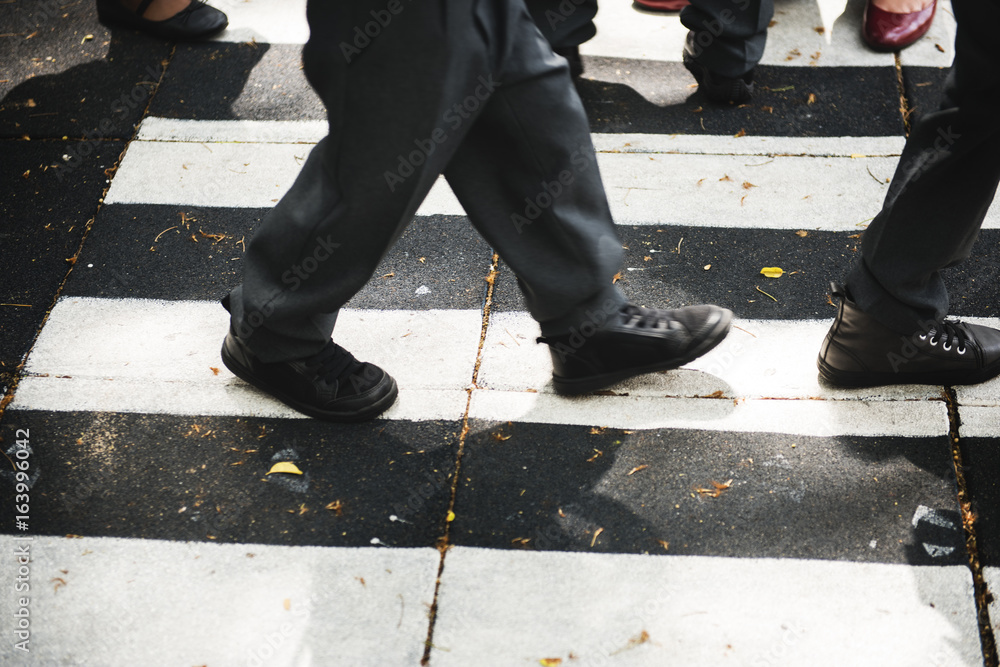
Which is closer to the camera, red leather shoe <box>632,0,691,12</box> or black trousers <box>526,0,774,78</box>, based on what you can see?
black trousers <box>526,0,774,78</box>

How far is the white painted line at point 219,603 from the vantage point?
6.57ft

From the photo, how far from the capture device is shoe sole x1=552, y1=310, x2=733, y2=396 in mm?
2473

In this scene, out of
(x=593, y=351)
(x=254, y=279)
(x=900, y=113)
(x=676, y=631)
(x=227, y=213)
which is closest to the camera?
(x=676, y=631)

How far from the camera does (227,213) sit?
3186 mm

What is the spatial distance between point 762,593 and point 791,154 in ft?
6.45

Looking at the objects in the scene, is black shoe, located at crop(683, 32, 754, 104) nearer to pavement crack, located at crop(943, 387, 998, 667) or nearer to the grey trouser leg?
the grey trouser leg

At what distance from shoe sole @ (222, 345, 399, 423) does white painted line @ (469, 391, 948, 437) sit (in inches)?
10.5

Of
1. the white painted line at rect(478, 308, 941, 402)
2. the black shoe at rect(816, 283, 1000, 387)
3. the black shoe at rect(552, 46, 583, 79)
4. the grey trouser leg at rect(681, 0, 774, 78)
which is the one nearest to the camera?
the black shoe at rect(816, 283, 1000, 387)

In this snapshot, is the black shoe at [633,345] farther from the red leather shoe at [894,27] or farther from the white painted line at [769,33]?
the red leather shoe at [894,27]

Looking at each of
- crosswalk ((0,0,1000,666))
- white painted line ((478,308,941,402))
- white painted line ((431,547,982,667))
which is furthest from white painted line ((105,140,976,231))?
white painted line ((431,547,982,667))

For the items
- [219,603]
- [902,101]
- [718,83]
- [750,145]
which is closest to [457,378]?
[219,603]

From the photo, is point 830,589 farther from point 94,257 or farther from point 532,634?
point 94,257

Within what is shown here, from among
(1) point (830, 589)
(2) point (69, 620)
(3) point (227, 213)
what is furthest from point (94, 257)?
(1) point (830, 589)

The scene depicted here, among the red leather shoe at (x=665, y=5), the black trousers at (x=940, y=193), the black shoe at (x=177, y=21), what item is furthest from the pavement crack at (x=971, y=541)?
the black shoe at (x=177, y=21)
